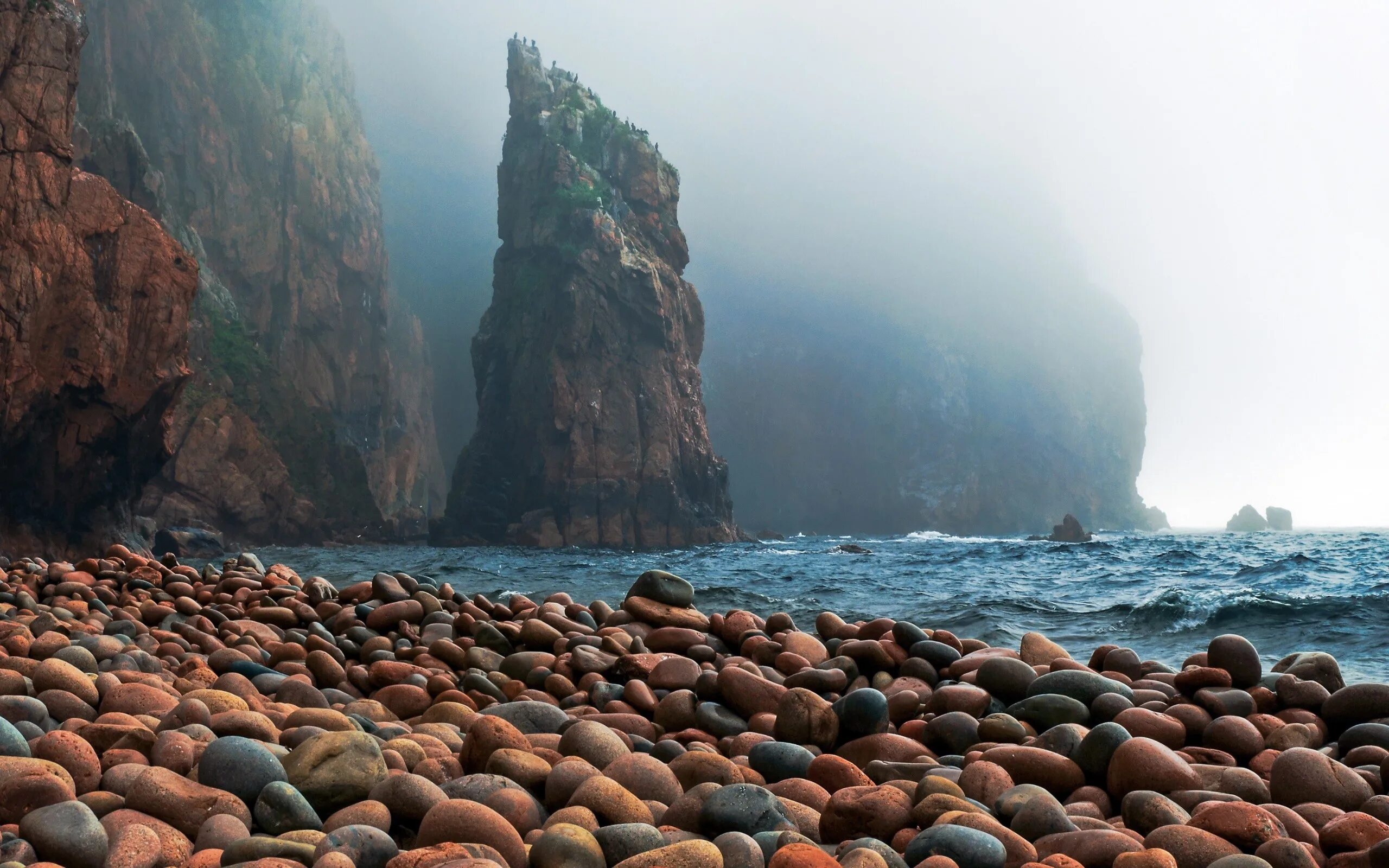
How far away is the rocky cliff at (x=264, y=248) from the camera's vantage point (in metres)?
53.7

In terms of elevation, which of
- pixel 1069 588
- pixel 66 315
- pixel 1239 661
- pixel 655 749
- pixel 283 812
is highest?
pixel 66 315

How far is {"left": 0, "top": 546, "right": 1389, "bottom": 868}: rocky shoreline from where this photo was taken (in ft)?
8.05

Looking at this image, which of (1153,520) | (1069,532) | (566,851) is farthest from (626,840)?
(1153,520)

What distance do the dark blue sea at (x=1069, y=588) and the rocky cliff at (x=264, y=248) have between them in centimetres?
2397

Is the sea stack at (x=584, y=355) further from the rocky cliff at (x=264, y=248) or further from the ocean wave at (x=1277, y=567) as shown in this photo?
the ocean wave at (x=1277, y=567)

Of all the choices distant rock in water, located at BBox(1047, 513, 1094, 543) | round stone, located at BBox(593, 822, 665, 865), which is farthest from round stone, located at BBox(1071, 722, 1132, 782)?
distant rock in water, located at BBox(1047, 513, 1094, 543)

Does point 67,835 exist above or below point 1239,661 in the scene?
below

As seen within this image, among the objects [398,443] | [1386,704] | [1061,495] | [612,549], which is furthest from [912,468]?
[1386,704]

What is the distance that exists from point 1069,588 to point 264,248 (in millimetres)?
70461

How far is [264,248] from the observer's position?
71375 millimetres

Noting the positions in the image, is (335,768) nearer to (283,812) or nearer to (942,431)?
(283,812)

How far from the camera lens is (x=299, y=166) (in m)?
75.6

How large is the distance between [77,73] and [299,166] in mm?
54310

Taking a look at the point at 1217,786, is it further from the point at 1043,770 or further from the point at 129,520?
the point at 129,520
